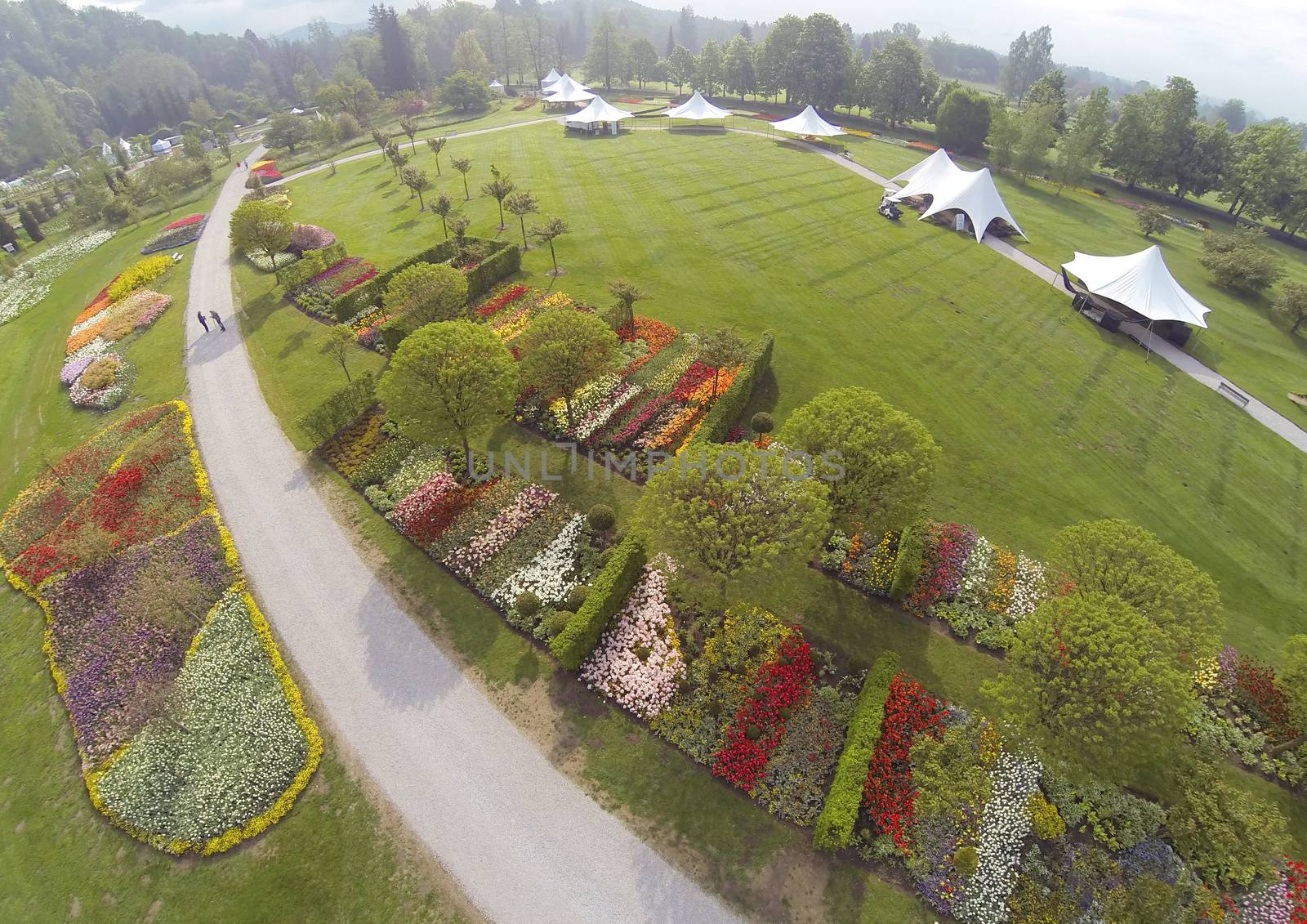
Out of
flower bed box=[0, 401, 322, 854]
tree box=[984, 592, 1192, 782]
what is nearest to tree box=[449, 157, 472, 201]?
flower bed box=[0, 401, 322, 854]

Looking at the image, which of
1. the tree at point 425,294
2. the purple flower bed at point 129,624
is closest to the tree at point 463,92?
the tree at point 425,294

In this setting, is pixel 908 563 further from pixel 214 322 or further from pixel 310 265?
pixel 214 322

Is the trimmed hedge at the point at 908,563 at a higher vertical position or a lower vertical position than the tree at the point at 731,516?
lower

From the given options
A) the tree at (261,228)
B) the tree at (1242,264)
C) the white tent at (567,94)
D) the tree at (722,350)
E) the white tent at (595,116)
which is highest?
the white tent at (567,94)

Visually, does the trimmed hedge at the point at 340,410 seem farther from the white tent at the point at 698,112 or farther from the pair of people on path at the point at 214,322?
the white tent at the point at 698,112

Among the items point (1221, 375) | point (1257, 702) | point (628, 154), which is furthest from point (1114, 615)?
point (628, 154)

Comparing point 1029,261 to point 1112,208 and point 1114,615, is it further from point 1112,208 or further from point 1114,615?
point 1114,615

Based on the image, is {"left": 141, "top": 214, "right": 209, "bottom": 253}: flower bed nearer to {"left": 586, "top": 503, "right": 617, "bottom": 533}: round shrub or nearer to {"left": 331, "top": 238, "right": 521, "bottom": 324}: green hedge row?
{"left": 331, "top": 238, "right": 521, "bottom": 324}: green hedge row
